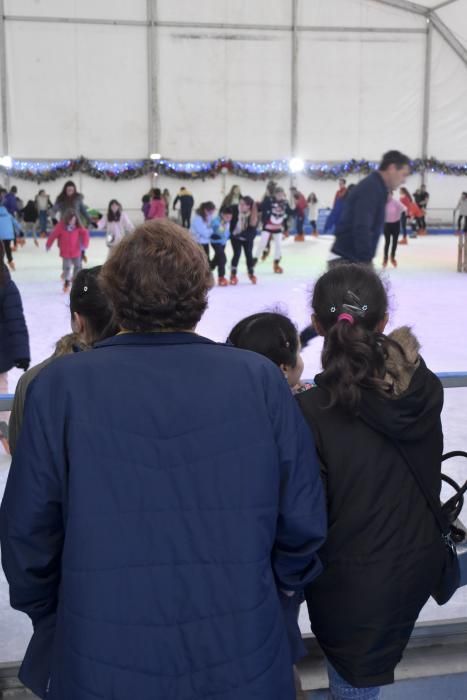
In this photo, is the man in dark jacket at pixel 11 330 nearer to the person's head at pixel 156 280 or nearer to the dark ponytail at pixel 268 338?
the dark ponytail at pixel 268 338

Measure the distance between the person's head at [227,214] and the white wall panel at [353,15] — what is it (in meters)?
15.1

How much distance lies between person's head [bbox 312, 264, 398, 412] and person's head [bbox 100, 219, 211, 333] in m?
0.38

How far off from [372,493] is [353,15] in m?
24.5

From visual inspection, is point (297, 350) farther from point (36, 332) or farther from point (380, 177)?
point (36, 332)

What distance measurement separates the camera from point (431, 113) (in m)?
25.0

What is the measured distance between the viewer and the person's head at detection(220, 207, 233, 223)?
1048 cm

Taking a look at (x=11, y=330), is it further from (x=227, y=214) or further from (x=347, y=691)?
(x=227, y=214)

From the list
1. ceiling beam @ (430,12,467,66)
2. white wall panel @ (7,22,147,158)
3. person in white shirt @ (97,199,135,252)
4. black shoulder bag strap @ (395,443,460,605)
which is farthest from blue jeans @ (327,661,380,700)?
ceiling beam @ (430,12,467,66)

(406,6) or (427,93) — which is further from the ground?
(406,6)

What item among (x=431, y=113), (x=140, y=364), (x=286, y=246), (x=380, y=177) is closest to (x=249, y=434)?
(x=140, y=364)

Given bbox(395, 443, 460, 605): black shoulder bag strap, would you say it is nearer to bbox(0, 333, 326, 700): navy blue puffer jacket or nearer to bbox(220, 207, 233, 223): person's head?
bbox(0, 333, 326, 700): navy blue puffer jacket

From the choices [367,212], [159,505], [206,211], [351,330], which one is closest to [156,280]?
[159,505]

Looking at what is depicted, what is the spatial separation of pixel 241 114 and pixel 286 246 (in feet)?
23.2

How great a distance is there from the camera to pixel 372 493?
5.16 feet
